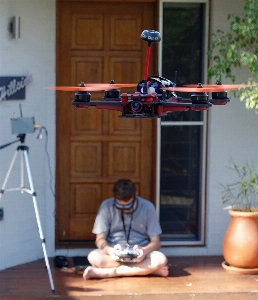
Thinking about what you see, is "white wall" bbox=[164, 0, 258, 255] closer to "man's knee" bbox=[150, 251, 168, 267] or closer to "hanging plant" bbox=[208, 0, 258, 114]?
"hanging plant" bbox=[208, 0, 258, 114]

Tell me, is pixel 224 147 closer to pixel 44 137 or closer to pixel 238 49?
pixel 238 49

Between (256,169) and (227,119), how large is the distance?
0.60m

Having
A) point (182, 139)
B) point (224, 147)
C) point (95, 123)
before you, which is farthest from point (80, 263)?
point (224, 147)

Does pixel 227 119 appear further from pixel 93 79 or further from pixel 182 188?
pixel 93 79

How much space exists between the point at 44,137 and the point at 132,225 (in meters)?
1.29

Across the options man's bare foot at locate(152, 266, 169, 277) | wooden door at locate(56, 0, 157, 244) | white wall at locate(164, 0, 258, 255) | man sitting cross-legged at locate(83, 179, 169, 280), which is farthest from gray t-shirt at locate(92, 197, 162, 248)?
white wall at locate(164, 0, 258, 255)

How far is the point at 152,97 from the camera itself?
3.80 metres

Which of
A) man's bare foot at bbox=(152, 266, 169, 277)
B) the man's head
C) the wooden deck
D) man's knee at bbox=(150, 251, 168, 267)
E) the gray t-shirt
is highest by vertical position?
the man's head

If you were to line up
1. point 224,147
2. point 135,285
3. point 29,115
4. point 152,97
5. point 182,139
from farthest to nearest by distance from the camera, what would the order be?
point 182,139 < point 224,147 < point 29,115 < point 135,285 < point 152,97

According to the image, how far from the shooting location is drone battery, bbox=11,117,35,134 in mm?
6652

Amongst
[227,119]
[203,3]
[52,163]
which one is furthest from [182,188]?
[203,3]

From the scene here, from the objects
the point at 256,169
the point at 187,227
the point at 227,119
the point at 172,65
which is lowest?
the point at 187,227

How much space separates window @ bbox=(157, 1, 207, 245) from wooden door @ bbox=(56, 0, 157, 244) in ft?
0.49

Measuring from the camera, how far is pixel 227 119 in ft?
25.7
